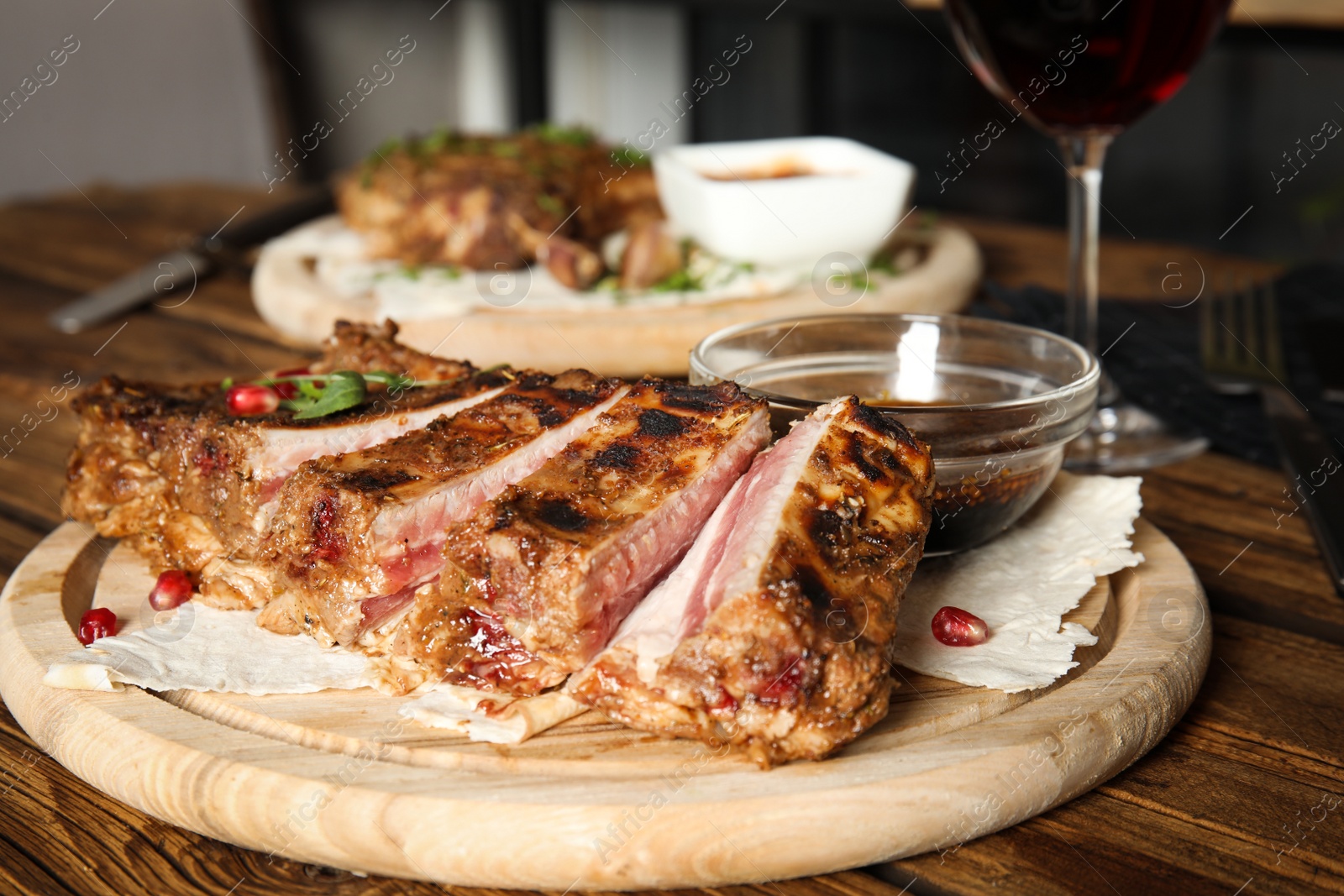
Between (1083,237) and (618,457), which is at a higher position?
(1083,237)

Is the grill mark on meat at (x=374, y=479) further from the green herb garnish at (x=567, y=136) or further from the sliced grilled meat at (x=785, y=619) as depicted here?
the green herb garnish at (x=567, y=136)

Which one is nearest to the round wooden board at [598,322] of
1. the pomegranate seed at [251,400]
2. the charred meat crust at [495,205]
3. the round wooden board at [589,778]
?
the charred meat crust at [495,205]

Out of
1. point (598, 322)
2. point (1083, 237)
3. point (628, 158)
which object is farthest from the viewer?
point (628, 158)

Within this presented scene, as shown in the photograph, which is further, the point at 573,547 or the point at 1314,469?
the point at 1314,469

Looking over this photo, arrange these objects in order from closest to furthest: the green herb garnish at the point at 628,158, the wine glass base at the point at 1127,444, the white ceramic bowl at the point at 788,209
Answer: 1. the wine glass base at the point at 1127,444
2. the white ceramic bowl at the point at 788,209
3. the green herb garnish at the point at 628,158

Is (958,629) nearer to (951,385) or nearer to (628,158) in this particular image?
(951,385)

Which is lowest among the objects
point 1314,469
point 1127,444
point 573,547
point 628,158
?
point 1314,469

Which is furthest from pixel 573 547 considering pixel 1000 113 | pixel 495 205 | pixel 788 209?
pixel 1000 113

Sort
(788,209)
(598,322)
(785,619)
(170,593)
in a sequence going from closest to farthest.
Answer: (785,619)
(170,593)
(598,322)
(788,209)

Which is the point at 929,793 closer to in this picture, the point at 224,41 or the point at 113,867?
the point at 113,867
